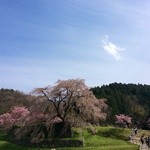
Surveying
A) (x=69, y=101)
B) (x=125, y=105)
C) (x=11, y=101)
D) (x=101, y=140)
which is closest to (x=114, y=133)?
(x=101, y=140)

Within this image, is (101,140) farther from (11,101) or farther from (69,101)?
(11,101)

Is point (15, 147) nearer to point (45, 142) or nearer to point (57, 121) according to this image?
point (45, 142)

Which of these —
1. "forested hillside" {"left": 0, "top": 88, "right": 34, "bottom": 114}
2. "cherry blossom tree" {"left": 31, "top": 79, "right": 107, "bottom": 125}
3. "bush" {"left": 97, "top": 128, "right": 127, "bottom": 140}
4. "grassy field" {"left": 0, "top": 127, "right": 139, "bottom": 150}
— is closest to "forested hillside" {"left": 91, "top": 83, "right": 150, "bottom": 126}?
"forested hillside" {"left": 0, "top": 88, "right": 34, "bottom": 114}

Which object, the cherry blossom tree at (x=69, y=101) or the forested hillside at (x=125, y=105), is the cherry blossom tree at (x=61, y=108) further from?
the forested hillside at (x=125, y=105)

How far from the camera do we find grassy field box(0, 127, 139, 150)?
129ft

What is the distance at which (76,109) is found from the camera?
4603 cm

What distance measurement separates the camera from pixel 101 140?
4319cm

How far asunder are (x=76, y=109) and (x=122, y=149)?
34.6ft

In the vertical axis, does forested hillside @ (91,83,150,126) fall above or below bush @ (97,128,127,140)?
above

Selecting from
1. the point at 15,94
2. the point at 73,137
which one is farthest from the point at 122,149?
the point at 15,94

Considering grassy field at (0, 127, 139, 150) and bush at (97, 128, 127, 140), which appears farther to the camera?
bush at (97, 128, 127, 140)

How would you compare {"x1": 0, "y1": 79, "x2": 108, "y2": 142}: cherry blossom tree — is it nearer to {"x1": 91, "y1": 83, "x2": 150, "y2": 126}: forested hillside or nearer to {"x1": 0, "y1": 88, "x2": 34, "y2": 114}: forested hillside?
{"x1": 0, "y1": 88, "x2": 34, "y2": 114}: forested hillside

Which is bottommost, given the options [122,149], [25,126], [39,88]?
[122,149]

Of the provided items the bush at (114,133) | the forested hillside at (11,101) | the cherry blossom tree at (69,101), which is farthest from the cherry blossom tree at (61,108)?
the forested hillside at (11,101)
